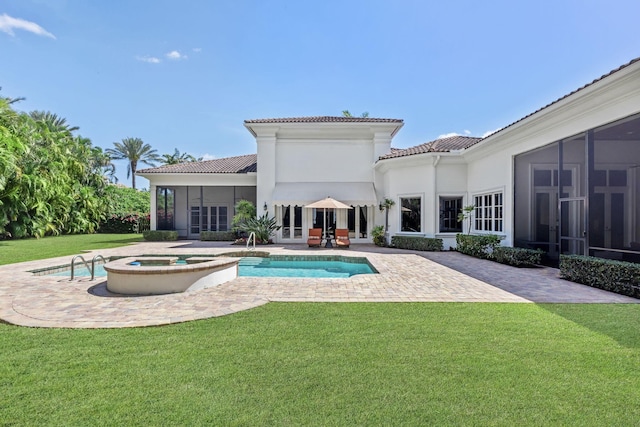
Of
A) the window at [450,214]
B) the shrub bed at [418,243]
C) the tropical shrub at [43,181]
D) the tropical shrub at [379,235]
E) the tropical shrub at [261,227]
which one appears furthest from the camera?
the tropical shrub at [43,181]

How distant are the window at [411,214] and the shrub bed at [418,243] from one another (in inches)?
41.9

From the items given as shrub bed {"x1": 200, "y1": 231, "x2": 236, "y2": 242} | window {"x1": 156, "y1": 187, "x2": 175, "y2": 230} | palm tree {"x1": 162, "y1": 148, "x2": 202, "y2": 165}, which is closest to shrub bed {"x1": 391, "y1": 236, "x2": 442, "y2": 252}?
shrub bed {"x1": 200, "y1": 231, "x2": 236, "y2": 242}

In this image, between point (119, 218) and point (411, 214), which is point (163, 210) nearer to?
point (119, 218)

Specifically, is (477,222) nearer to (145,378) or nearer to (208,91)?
(145,378)

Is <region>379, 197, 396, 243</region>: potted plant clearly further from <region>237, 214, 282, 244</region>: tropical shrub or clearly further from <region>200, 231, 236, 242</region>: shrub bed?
<region>200, 231, 236, 242</region>: shrub bed

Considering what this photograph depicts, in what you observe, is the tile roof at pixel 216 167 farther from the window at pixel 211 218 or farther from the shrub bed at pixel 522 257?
the shrub bed at pixel 522 257

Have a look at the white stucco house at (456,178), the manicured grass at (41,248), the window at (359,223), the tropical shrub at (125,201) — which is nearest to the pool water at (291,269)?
the manicured grass at (41,248)

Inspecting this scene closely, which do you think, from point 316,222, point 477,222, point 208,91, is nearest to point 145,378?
point 477,222

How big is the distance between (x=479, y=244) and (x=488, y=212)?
299 cm

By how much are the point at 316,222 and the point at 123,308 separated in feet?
64.7

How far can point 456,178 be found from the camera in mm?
21953

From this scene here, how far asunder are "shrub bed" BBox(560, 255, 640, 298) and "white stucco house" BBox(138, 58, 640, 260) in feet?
2.85

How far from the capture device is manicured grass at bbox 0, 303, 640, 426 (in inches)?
149

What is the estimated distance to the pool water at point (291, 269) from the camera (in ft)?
47.1
